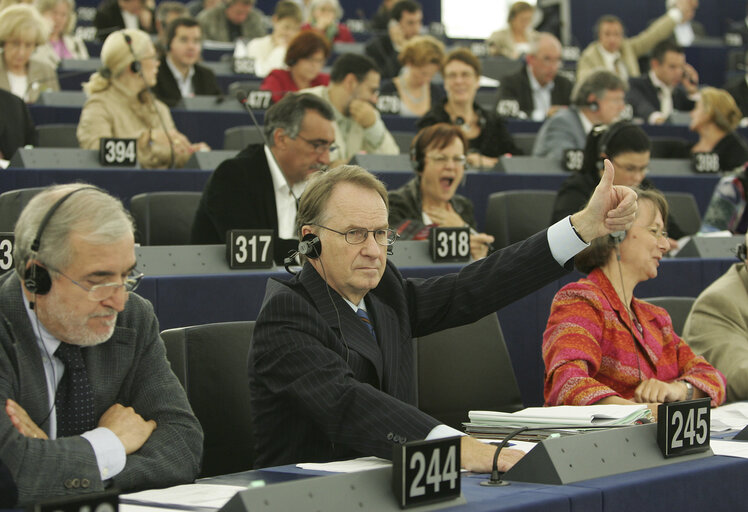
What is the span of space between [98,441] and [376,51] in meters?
7.08

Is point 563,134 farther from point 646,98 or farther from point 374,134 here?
point 646,98

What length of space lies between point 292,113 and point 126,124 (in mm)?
1634

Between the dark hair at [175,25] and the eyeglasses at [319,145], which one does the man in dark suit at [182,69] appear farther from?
the eyeglasses at [319,145]

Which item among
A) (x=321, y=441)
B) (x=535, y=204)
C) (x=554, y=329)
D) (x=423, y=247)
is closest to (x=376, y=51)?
(x=535, y=204)

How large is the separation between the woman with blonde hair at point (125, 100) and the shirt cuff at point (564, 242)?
275cm

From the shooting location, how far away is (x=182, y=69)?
6781 millimetres

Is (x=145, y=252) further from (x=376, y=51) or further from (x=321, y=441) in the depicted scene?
(x=376, y=51)

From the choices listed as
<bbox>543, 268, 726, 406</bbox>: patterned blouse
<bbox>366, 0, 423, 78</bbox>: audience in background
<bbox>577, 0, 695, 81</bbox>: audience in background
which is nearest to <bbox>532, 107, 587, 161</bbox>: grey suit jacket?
<bbox>577, 0, 695, 81</bbox>: audience in background

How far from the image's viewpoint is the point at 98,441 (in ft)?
5.93

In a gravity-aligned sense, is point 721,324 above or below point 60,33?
below

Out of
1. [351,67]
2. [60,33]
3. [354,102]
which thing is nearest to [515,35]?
[60,33]

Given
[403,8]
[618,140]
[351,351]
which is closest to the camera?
[351,351]

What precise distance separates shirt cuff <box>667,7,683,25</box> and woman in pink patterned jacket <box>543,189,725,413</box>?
7.66 meters

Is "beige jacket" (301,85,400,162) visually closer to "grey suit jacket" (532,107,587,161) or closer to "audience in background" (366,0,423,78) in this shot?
"grey suit jacket" (532,107,587,161)
